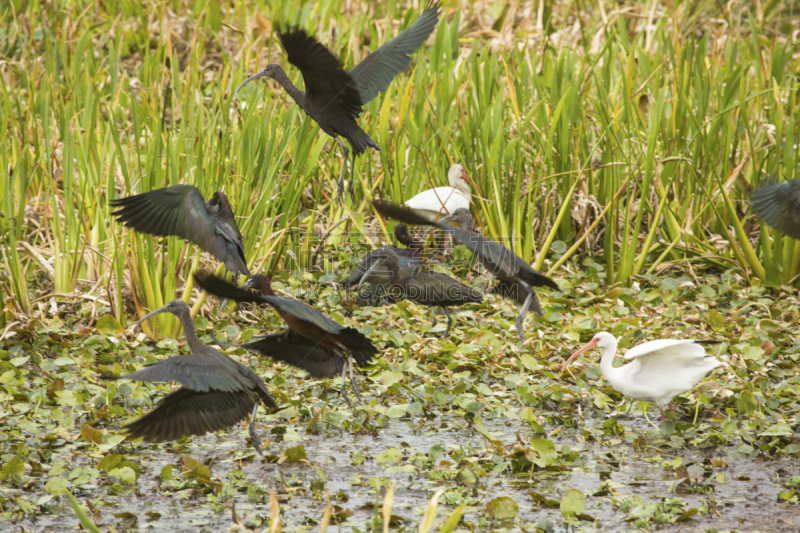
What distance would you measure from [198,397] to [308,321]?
1.84 ft

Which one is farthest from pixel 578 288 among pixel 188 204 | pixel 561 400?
pixel 188 204

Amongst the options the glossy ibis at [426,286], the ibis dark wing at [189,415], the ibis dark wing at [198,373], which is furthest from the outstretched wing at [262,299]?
the glossy ibis at [426,286]

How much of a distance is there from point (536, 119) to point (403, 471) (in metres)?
3.60

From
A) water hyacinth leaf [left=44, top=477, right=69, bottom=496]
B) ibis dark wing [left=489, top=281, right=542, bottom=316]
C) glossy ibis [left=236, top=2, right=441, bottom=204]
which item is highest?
glossy ibis [left=236, top=2, right=441, bottom=204]

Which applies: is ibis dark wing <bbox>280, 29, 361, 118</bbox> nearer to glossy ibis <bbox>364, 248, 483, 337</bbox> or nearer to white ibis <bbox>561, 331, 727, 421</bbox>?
glossy ibis <bbox>364, 248, 483, 337</bbox>

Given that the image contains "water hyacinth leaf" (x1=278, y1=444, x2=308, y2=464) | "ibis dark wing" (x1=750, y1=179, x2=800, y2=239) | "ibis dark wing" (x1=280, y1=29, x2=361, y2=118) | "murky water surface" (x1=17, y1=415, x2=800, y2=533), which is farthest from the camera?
"ibis dark wing" (x1=750, y1=179, x2=800, y2=239)

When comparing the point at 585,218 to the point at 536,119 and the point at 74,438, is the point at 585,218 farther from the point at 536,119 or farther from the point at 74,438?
the point at 74,438

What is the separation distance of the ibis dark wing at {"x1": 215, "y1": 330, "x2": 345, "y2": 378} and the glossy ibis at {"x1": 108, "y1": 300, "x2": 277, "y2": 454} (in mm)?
411

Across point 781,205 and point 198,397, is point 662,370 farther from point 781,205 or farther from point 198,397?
point 198,397

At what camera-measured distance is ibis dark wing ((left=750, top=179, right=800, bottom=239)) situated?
189 inches

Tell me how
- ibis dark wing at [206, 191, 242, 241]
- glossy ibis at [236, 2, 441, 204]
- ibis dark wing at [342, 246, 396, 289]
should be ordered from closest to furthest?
ibis dark wing at [206, 191, 242, 241] → glossy ibis at [236, 2, 441, 204] → ibis dark wing at [342, 246, 396, 289]

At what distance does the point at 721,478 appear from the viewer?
3.46 m

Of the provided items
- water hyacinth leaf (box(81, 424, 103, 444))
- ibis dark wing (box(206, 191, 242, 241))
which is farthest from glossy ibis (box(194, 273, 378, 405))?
water hyacinth leaf (box(81, 424, 103, 444))

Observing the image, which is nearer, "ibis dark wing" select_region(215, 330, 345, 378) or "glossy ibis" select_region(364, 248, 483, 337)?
"ibis dark wing" select_region(215, 330, 345, 378)
